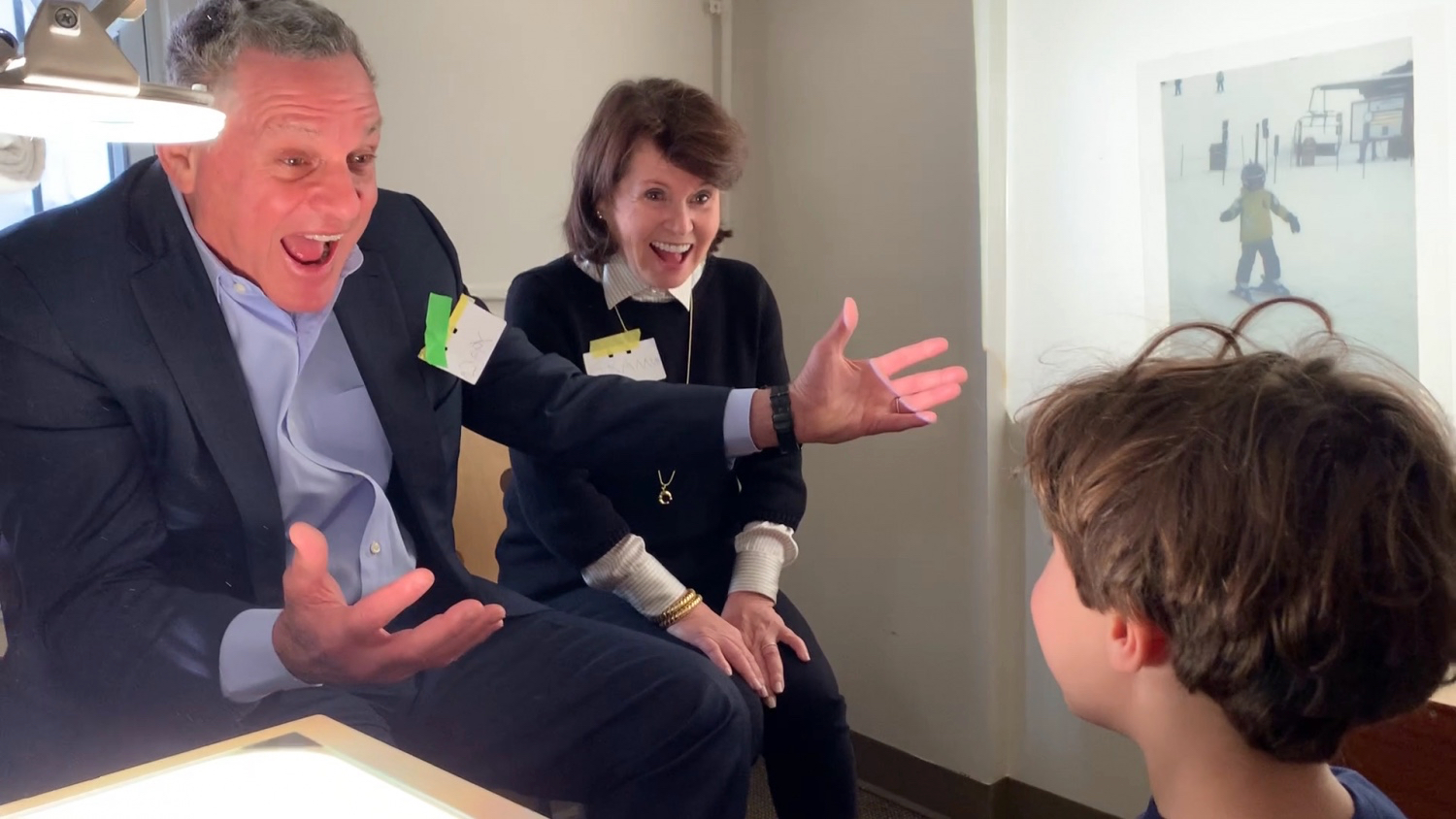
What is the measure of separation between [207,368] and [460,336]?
1.03 ft

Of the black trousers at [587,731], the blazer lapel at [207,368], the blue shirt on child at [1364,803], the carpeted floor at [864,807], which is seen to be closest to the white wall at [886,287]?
the carpeted floor at [864,807]

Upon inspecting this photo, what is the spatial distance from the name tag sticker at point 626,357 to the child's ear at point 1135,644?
2.93ft

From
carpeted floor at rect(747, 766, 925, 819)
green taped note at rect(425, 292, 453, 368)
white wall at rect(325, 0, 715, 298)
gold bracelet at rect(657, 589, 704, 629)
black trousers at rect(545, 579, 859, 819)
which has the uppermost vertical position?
white wall at rect(325, 0, 715, 298)

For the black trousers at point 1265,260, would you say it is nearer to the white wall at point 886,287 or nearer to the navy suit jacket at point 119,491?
the white wall at point 886,287

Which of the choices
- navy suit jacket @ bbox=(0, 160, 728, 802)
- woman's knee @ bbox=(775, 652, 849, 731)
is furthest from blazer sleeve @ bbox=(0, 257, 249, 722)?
woman's knee @ bbox=(775, 652, 849, 731)

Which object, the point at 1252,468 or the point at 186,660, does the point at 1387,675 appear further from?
the point at 186,660

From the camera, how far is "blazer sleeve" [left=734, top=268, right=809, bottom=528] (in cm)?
166

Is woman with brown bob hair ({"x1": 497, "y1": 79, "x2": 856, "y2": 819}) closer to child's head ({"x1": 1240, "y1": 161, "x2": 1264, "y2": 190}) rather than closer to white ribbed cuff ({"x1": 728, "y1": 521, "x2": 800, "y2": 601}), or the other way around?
white ribbed cuff ({"x1": 728, "y1": 521, "x2": 800, "y2": 601})

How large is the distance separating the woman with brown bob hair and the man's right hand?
1.59 feet

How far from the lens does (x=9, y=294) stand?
1.03m

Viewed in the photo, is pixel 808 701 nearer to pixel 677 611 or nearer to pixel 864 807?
pixel 677 611

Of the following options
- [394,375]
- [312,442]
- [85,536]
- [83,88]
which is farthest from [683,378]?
[83,88]

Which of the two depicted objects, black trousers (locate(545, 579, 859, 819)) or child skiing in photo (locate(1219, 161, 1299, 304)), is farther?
child skiing in photo (locate(1219, 161, 1299, 304))

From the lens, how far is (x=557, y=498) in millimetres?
1513
